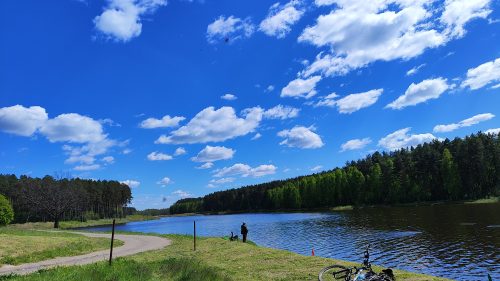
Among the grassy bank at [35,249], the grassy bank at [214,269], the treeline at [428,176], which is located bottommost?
the grassy bank at [214,269]

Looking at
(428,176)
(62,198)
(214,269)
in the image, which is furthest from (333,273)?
(428,176)

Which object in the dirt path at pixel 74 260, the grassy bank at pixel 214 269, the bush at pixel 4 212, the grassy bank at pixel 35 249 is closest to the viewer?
the grassy bank at pixel 214 269

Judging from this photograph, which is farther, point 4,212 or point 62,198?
point 62,198

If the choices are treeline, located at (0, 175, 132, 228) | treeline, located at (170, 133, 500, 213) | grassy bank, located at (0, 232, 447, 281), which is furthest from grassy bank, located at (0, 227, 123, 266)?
treeline, located at (170, 133, 500, 213)

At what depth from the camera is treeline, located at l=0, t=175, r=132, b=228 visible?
10475 cm

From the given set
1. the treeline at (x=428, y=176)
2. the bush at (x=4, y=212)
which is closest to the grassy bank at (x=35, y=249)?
the bush at (x=4, y=212)

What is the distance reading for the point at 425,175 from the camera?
121688 millimetres

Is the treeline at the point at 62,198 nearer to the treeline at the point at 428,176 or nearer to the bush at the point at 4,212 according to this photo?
the bush at the point at 4,212

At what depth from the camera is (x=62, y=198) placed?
101000 mm

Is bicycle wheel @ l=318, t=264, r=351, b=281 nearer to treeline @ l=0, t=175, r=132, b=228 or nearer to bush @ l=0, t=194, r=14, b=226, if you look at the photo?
bush @ l=0, t=194, r=14, b=226

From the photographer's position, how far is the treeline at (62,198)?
104750 millimetres

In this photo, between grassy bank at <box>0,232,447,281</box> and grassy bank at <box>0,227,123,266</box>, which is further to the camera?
grassy bank at <box>0,227,123,266</box>

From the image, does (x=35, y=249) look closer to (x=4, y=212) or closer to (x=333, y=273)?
(x=333, y=273)

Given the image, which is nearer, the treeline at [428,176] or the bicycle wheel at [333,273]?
the bicycle wheel at [333,273]
